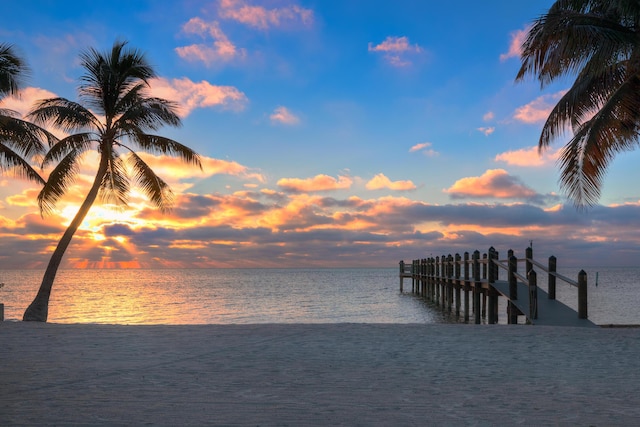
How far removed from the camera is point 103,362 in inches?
305

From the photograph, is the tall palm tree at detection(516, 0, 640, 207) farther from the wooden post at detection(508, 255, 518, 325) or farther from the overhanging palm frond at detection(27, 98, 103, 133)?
the overhanging palm frond at detection(27, 98, 103, 133)

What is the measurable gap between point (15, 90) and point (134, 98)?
356 centimetres

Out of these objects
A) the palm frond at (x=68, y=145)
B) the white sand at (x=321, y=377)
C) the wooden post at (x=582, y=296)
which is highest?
the palm frond at (x=68, y=145)

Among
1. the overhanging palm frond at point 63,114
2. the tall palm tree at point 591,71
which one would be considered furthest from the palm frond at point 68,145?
the tall palm tree at point 591,71

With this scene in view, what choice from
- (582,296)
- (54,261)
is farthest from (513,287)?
(54,261)

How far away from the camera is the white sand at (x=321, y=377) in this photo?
16.6 ft

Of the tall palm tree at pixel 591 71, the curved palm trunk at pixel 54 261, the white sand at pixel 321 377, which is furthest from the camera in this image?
the curved palm trunk at pixel 54 261

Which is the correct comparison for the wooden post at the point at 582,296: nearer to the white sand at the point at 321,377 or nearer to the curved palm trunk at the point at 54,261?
the white sand at the point at 321,377

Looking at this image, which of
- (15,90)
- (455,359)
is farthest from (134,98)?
(455,359)

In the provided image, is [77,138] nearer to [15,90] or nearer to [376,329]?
[15,90]

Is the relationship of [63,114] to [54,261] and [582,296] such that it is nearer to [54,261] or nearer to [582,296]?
[54,261]

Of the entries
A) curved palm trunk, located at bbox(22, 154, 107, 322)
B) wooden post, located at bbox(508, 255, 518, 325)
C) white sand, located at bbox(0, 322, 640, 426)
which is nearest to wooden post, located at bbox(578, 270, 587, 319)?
wooden post, located at bbox(508, 255, 518, 325)

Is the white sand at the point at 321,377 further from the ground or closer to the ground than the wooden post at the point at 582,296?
closer to the ground

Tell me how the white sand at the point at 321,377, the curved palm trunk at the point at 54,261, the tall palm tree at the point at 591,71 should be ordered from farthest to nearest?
1. the curved palm trunk at the point at 54,261
2. the tall palm tree at the point at 591,71
3. the white sand at the point at 321,377
